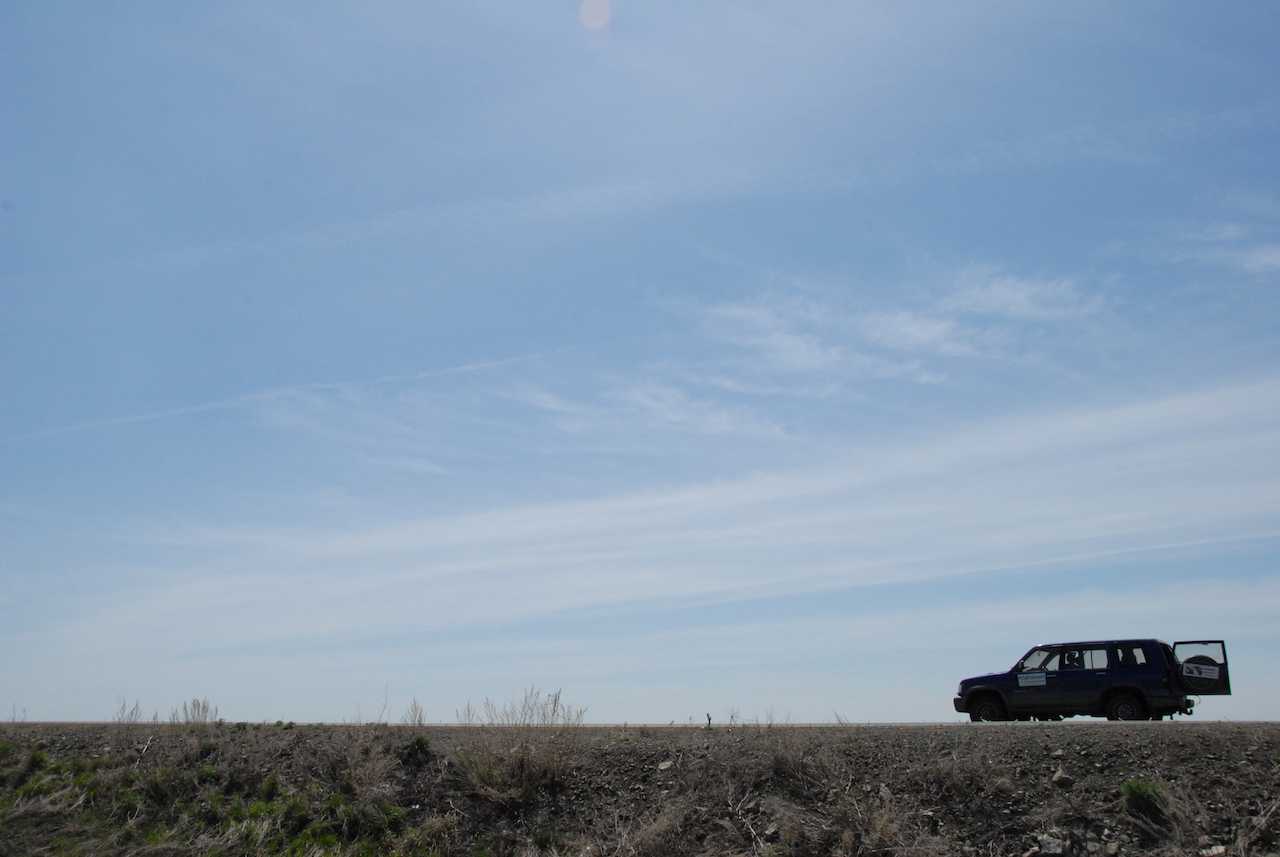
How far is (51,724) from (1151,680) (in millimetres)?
21105

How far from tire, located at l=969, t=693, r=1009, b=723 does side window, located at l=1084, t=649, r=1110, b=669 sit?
1.86 m

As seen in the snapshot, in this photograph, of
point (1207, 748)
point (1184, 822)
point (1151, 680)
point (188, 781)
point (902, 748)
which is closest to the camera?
point (1184, 822)

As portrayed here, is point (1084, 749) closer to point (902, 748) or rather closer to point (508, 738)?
point (902, 748)

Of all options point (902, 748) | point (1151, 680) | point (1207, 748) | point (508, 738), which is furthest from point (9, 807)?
point (1151, 680)

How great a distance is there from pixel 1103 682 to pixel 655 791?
10.2 meters

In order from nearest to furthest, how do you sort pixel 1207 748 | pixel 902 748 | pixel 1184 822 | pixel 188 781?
pixel 1184 822
pixel 1207 748
pixel 902 748
pixel 188 781

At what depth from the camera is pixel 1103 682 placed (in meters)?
22.8

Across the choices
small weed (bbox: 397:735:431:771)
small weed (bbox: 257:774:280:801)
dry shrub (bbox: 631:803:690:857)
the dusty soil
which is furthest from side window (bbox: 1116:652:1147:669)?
small weed (bbox: 257:774:280:801)

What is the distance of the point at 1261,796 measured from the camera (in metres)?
14.6

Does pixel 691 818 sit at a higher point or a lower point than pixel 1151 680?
lower

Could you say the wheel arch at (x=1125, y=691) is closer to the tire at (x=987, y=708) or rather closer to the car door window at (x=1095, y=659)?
the car door window at (x=1095, y=659)

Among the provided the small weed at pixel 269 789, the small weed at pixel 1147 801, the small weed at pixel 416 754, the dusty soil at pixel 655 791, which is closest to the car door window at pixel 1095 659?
the dusty soil at pixel 655 791

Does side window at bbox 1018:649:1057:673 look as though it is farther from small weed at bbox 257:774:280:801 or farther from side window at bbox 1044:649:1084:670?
small weed at bbox 257:774:280:801

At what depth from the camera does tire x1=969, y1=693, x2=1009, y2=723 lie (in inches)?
931
